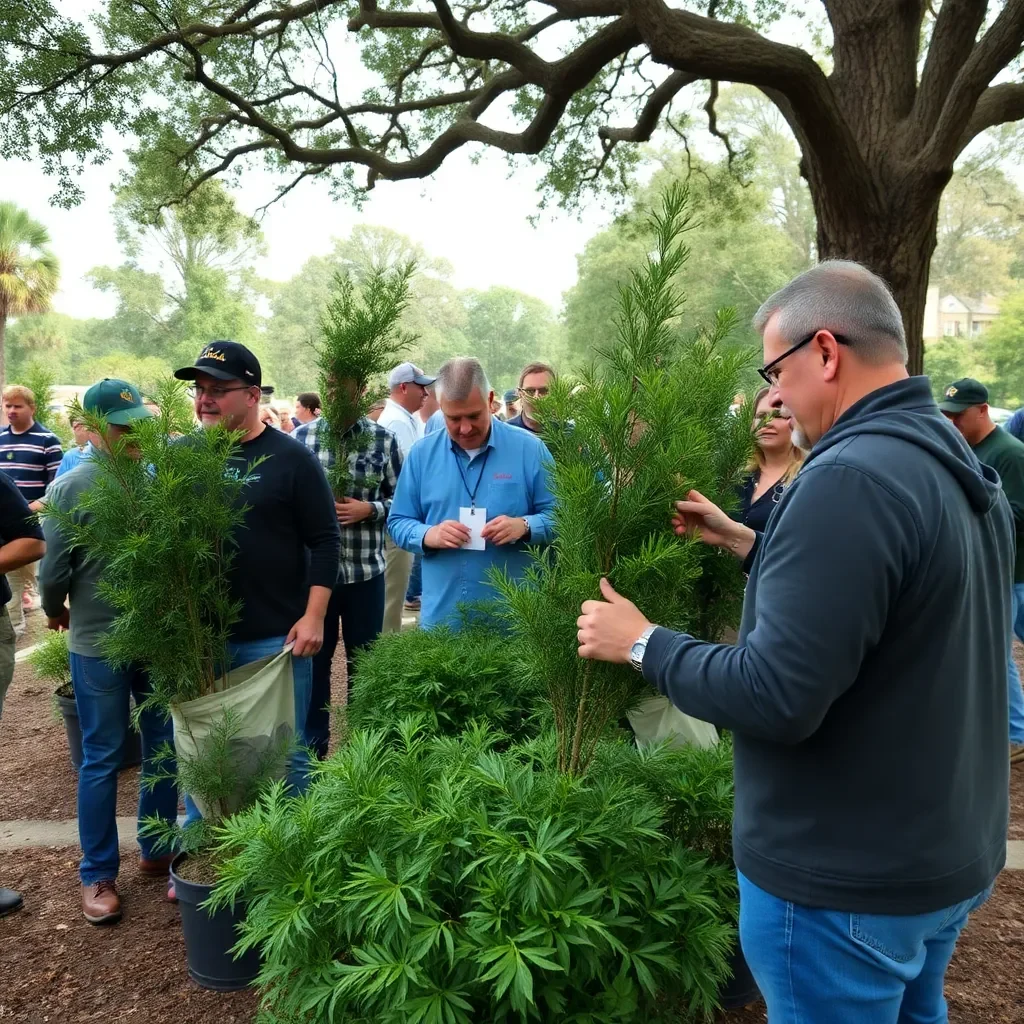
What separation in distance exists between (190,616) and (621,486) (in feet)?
5.93

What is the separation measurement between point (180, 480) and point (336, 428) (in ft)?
5.08

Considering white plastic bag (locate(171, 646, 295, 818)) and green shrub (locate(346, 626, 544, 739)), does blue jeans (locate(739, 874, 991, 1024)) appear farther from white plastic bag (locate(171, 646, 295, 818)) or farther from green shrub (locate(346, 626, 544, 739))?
white plastic bag (locate(171, 646, 295, 818))

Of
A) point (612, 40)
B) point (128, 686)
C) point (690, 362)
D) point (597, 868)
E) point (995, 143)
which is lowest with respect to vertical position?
point (128, 686)

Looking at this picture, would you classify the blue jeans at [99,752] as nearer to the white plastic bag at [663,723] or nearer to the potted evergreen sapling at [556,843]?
the potted evergreen sapling at [556,843]

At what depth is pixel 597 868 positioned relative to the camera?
1.93 metres

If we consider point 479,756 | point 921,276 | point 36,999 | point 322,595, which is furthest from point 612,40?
point 36,999

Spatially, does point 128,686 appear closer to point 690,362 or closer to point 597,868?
point 597,868

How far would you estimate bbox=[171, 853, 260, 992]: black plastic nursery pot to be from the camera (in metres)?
2.92

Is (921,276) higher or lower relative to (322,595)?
higher

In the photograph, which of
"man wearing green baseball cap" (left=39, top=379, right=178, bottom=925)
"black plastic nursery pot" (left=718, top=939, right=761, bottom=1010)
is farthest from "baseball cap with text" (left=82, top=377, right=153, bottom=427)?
"black plastic nursery pot" (left=718, top=939, right=761, bottom=1010)

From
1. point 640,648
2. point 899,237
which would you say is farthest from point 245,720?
point 899,237

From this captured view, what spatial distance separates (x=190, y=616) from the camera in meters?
3.01

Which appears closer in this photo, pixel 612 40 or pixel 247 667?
pixel 247 667

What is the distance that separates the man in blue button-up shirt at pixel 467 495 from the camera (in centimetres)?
363
